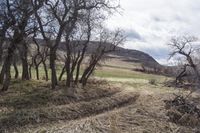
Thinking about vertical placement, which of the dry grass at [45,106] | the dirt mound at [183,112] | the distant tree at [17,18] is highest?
the distant tree at [17,18]

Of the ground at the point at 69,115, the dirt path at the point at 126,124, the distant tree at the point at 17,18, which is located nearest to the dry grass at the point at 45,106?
the ground at the point at 69,115

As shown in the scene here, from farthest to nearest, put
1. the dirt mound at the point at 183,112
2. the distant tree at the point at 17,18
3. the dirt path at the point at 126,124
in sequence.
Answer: the distant tree at the point at 17,18
the dirt mound at the point at 183,112
the dirt path at the point at 126,124

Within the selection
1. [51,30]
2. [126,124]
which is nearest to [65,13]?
[51,30]

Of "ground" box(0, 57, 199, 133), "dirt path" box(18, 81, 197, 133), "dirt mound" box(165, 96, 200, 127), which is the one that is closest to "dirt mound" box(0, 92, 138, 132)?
"ground" box(0, 57, 199, 133)

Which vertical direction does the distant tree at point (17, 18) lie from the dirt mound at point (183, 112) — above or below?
above

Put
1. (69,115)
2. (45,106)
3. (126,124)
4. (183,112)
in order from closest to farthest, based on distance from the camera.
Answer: (126,124) < (69,115) < (45,106) < (183,112)

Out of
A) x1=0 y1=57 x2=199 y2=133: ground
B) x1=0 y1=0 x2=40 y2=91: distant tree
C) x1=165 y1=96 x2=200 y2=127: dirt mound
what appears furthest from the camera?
x1=0 y1=0 x2=40 y2=91: distant tree

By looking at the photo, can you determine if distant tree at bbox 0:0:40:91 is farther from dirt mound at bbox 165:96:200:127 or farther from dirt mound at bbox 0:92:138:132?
dirt mound at bbox 165:96:200:127

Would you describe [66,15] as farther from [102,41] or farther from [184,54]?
[184,54]

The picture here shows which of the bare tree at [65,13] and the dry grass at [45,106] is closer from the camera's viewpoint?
the dry grass at [45,106]

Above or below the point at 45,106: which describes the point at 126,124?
below

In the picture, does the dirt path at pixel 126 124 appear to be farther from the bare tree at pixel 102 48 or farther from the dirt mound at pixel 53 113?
the bare tree at pixel 102 48

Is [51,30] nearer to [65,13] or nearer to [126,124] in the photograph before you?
[65,13]

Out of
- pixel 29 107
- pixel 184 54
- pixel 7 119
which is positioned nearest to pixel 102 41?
pixel 184 54
